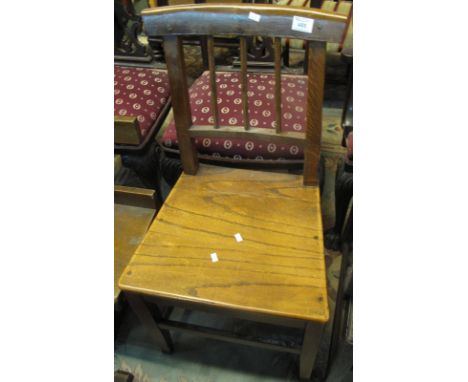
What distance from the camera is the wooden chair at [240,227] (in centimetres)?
78

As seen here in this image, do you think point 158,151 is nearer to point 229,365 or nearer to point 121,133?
point 121,133

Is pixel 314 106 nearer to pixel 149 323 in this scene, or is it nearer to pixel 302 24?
pixel 302 24

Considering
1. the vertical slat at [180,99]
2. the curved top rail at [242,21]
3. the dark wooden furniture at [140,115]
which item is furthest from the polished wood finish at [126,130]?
the curved top rail at [242,21]

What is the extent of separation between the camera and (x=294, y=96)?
125 centimetres

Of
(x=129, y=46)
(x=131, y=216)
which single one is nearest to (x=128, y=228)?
(x=131, y=216)

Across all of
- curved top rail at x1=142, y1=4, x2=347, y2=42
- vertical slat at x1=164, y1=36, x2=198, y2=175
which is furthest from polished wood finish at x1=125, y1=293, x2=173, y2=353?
curved top rail at x1=142, y1=4, x2=347, y2=42

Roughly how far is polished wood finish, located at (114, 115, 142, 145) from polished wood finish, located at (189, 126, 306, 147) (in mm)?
323

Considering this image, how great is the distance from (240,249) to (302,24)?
53cm

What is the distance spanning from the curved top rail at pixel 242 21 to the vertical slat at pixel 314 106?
0.13 ft

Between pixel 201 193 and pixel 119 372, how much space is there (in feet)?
2.15

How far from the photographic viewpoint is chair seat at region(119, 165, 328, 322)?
799mm

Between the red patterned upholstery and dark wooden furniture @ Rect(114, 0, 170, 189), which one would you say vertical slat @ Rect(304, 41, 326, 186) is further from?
dark wooden furniture @ Rect(114, 0, 170, 189)

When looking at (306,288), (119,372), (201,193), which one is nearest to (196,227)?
(201,193)

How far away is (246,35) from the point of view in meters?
0.81
